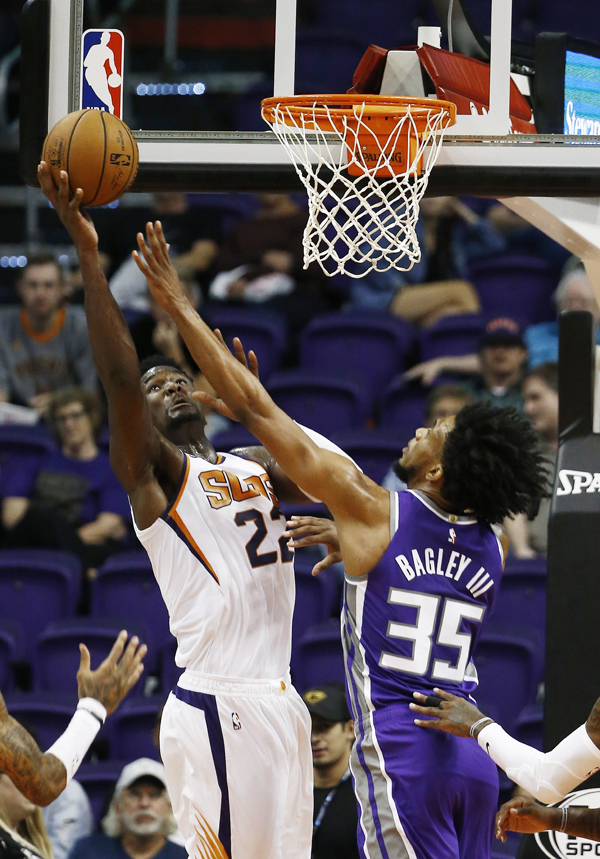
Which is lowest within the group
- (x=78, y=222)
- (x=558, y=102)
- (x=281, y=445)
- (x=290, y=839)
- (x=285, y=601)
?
(x=290, y=839)

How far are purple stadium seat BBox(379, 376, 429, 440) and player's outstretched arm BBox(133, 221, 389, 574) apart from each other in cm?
409

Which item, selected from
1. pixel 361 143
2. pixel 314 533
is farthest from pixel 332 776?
pixel 361 143

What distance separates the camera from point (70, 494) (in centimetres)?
806

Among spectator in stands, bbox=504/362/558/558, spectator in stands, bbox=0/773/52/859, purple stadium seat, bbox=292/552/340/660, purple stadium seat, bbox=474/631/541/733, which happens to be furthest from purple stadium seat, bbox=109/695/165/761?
spectator in stands, bbox=504/362/558/558

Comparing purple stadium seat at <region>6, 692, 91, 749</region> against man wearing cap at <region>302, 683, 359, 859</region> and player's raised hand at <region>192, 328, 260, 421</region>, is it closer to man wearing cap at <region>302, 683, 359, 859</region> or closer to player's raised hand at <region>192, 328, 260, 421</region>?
man wearing cap at <region>302, 683, 359, 859</region>

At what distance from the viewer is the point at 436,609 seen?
13.4 feet

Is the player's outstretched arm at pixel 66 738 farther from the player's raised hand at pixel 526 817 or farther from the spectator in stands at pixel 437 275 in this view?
the spectator in stands at pixel 437 275

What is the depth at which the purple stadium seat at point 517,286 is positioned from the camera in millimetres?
8992

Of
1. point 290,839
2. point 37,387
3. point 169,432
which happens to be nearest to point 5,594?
point 37,387

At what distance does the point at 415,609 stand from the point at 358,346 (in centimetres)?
490

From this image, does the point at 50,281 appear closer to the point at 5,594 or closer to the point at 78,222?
the point at 5,594

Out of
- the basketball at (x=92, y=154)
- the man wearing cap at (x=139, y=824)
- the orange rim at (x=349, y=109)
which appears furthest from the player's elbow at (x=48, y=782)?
the orange rim at (x=349, y=109)

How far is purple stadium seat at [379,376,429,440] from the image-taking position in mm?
8250

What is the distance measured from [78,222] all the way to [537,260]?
5.73 m
